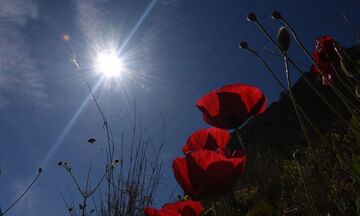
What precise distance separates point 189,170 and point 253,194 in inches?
118

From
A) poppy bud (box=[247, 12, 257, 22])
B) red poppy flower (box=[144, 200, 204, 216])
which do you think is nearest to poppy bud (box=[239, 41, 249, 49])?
poppy bud (box=[247, 12, 257, 22])

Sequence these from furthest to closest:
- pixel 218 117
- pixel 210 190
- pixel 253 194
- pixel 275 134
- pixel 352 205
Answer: pixel 275 134, pixel 253 194, pixel 352 205, pixel 218 117, pixel 210 190

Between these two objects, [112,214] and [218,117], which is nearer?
[218,117]

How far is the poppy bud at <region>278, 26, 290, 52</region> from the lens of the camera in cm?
126

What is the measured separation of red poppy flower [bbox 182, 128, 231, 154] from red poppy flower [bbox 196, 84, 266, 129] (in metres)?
0.02

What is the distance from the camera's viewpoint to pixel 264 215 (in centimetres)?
224

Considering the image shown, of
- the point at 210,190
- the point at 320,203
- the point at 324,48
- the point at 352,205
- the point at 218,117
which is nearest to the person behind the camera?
the point at 210,190

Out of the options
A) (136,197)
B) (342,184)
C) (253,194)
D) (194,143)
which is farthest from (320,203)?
(194,143)

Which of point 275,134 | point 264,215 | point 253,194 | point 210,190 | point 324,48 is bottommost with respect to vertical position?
point 210,190

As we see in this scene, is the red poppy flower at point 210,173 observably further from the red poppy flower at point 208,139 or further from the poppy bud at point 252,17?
the poppy bud at point 252,17

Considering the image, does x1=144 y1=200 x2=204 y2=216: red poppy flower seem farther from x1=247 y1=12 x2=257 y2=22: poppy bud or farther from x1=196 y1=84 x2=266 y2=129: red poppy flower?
x1=247 y1=12 x2=257 y2=22: poppy bud

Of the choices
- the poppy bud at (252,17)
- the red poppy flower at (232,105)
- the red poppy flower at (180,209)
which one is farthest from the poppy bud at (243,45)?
the red poppy flower at (180,209)

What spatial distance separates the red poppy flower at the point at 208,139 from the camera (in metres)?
1.20

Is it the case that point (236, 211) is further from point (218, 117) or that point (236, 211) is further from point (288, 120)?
point (288, 120)
